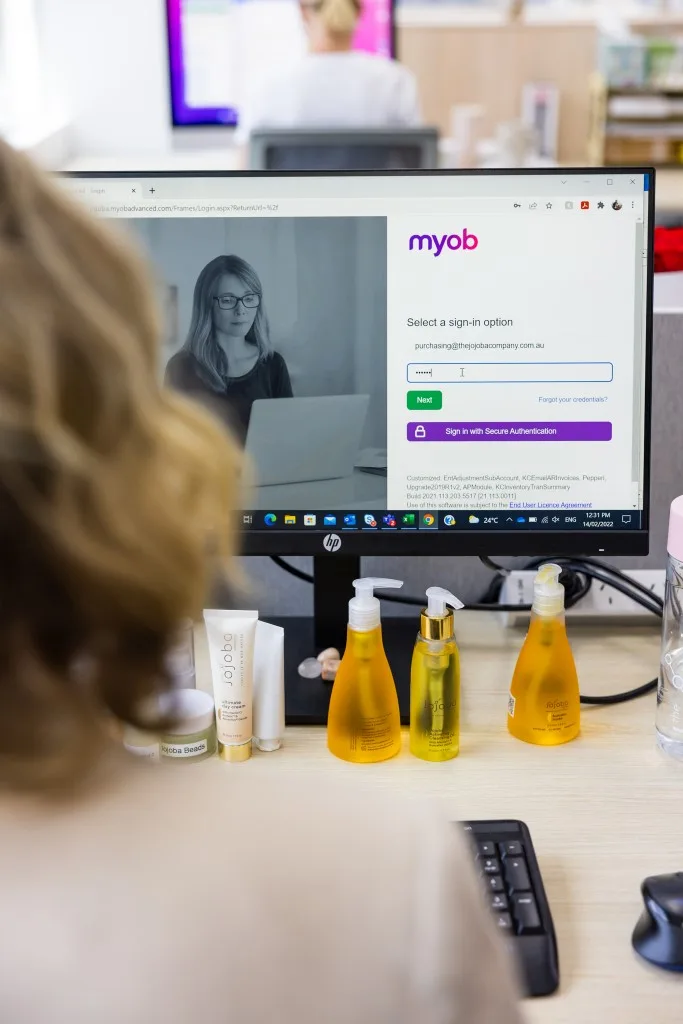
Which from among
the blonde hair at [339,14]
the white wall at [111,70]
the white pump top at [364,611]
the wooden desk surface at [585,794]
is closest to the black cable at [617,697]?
the wooden desk surface at [585,794]

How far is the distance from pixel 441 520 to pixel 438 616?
12 centimetres

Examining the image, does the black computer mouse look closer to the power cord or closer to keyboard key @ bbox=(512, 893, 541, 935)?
keyboard key @ bbox=(512, 893, 541, 935)

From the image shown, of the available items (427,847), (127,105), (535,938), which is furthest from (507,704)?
(127,105)

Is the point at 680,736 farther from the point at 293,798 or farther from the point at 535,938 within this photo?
the point at 293,798

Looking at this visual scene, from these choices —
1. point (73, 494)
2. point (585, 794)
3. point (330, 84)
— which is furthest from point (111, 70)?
point (73, 494)

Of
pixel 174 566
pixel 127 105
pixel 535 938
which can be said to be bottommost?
pixel 535 938

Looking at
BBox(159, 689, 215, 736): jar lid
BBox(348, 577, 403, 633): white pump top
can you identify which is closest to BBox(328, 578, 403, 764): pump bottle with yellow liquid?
BBox(348, 577, 403, 633): white pump top

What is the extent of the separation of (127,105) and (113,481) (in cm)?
412

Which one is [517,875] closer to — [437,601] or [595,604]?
[437,601]

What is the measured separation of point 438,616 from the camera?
0.90 metres

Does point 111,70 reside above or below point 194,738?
above

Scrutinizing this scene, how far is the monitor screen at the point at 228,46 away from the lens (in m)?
3.96

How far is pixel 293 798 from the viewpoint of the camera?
395mm

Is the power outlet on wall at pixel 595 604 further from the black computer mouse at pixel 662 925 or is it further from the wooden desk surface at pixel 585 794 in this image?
the black computer mouse at pixel 662 925
